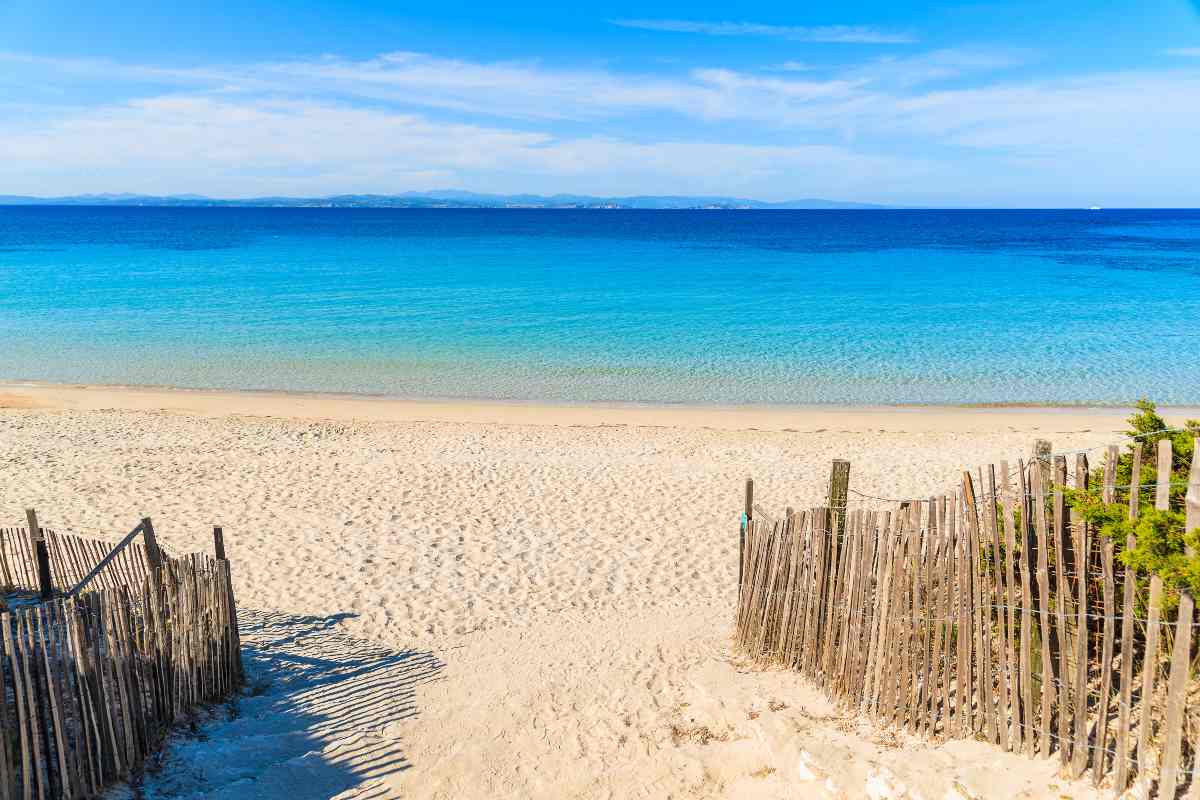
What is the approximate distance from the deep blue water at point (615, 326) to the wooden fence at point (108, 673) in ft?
49.8

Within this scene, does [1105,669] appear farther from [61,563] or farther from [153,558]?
[61,563]

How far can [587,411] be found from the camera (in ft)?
63.3

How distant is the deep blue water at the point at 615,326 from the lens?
22.2m

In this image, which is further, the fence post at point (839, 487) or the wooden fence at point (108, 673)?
the fence post at point (839, 487)

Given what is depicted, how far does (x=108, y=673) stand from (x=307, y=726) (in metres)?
1.39

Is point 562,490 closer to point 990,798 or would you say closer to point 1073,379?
point 990,798

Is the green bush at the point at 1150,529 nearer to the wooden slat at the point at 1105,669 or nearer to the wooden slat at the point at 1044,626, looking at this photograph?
the wooden slat at the point at 1105,669

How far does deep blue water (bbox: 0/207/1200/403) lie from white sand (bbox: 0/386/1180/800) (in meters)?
2.80

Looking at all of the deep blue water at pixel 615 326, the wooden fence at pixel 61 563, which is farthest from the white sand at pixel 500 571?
the deep blue water at pixel 615 326

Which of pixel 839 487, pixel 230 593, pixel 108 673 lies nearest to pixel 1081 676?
pixel 839 487

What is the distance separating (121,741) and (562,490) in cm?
808

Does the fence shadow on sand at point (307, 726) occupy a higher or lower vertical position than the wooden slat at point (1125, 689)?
lower

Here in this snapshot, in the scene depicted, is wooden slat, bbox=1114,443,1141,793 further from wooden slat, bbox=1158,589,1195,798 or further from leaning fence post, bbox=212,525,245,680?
leaning fence post, bbox=212,525,245,680

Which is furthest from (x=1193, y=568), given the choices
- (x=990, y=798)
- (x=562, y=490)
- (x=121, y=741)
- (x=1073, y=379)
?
(x=1073, y=379)
